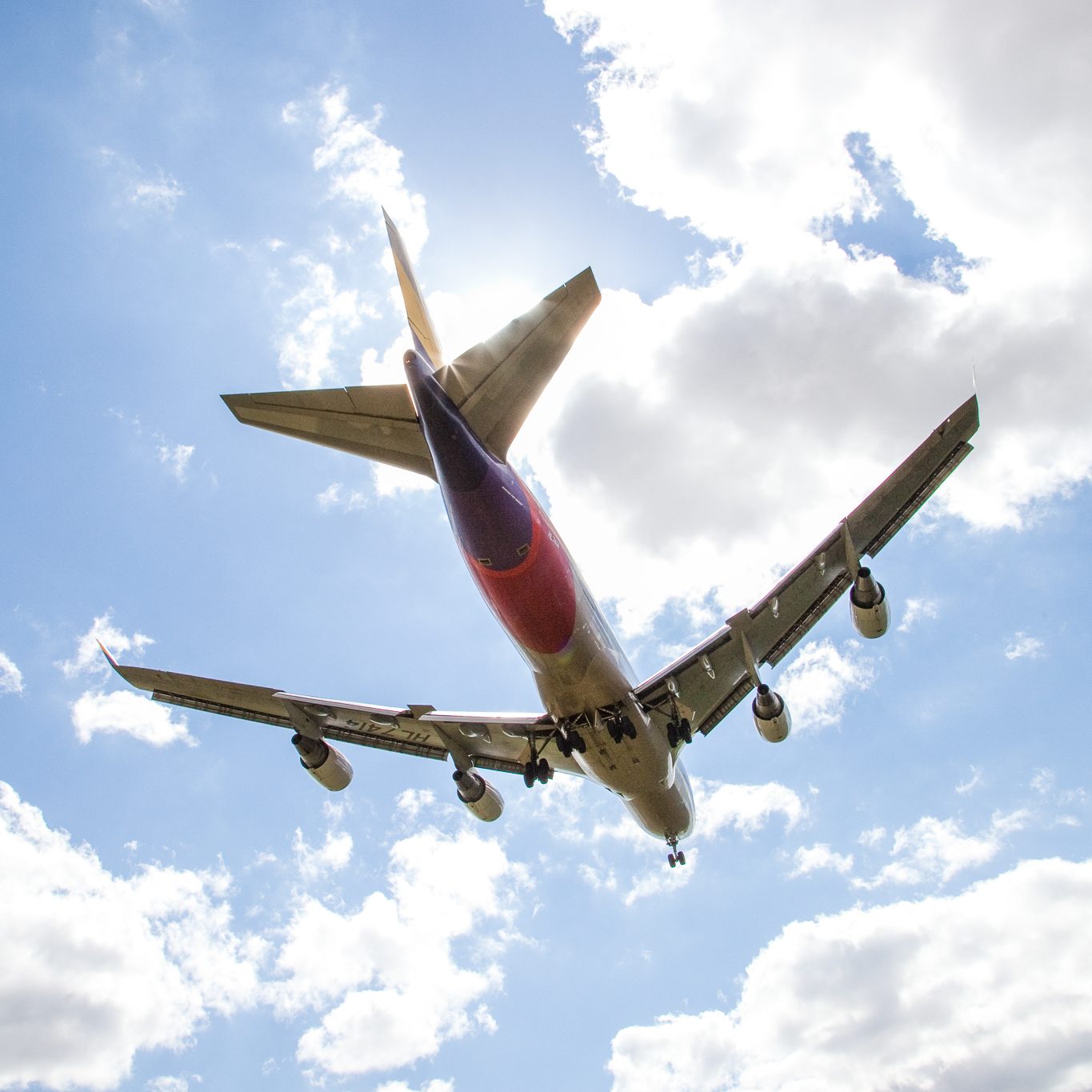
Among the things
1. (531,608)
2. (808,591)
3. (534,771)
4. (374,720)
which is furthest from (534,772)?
(808,591)

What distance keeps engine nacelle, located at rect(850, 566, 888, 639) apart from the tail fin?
8851mm

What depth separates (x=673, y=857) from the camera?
71.1 feet

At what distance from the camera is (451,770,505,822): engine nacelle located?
20.7m

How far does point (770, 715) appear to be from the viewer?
722 inches

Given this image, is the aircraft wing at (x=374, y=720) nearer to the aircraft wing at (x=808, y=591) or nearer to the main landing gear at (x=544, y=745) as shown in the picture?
the main landing gear at (x=544, y=745)

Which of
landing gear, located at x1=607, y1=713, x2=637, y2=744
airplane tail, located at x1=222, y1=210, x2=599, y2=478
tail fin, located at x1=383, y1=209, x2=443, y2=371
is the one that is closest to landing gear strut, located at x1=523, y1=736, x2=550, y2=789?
landing gear, located at x1=607, y1=713, x2=637, y2=744

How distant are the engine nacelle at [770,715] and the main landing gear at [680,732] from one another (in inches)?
56.2

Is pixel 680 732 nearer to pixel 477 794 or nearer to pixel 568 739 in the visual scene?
pixel 568 739

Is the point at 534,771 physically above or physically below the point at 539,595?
below

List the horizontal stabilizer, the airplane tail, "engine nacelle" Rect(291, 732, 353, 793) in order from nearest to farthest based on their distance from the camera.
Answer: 1. the airplane tail
2. the horizontal stabilizer
3. "engine nacelle" Rect(291, 732, 353, 793)

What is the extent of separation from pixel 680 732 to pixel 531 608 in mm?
5269

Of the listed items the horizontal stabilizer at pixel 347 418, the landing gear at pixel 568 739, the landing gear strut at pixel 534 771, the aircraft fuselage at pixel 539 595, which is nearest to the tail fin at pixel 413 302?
the horizontal stabilizer at pixel 347 418

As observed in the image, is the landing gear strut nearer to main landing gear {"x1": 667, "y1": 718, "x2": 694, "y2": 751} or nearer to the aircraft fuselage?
the aircraft fuselage

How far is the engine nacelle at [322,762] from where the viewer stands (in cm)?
1962
